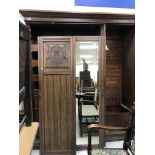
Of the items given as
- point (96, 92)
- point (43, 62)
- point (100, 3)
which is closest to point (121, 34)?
point (100, 3)

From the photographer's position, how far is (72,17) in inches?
123

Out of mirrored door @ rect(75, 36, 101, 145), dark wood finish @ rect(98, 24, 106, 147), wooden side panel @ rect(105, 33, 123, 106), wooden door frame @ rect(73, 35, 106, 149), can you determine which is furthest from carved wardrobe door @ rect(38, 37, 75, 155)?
wooden side panel @ rect(105, 33, 123, 106)

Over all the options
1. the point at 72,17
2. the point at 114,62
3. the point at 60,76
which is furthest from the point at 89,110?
the point at 72,17

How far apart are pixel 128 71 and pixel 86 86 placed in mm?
824

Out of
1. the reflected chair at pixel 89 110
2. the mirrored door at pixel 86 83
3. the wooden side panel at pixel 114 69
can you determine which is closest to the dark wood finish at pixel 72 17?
the mirrored door at pixel 86 83

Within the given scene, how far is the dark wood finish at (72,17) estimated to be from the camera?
3.03 metres

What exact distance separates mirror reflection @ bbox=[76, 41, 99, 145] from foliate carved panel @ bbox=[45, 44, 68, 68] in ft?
0.60

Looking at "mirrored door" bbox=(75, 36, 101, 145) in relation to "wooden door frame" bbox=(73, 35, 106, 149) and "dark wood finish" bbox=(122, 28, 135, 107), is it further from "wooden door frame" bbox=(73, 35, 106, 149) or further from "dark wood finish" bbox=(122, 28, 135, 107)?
"dark wood finish" bbox=(122, 28, 135, 107)

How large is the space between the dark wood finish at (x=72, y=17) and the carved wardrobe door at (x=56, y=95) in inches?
10.1

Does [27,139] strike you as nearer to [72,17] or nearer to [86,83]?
[86,83]

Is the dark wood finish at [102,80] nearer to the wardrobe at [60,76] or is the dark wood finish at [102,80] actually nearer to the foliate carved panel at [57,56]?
the wardrobe at [60,76]

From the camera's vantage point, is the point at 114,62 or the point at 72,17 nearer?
the point at 72,17
